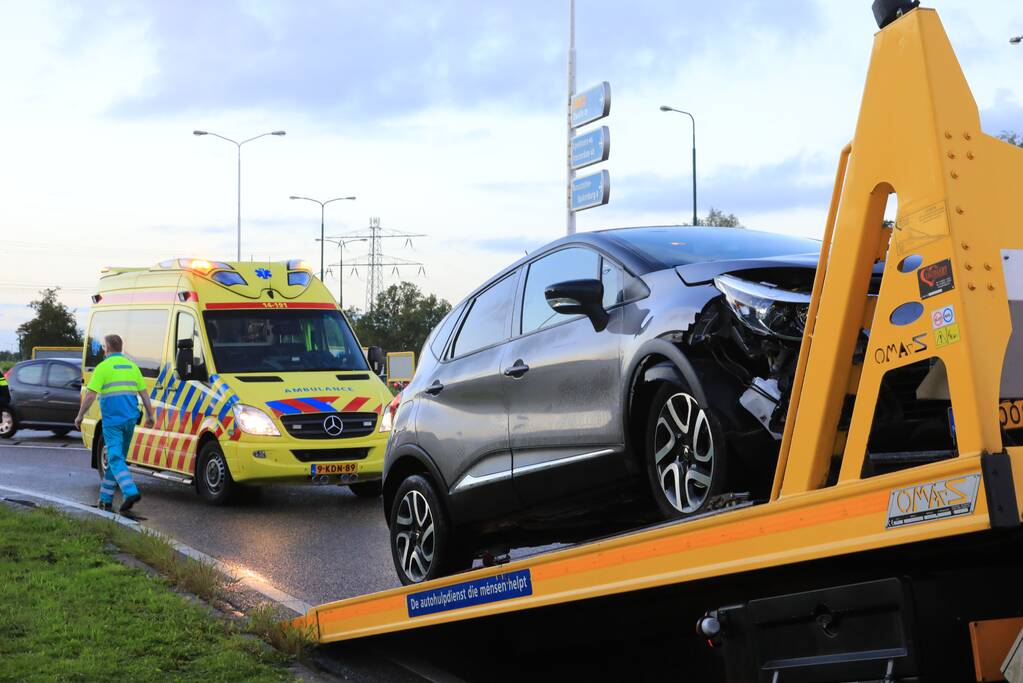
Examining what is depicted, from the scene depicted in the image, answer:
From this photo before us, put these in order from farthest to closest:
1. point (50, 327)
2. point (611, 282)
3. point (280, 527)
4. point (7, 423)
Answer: point (50, 327), point (7, 423), point (280, 527), point (611, 282)

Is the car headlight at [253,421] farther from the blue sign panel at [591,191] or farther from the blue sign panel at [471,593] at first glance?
the blue sign panel at [591,191]

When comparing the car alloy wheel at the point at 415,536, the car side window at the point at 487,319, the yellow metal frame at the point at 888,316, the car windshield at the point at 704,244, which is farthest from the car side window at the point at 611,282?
the car alloy wheel at the point at 415,536

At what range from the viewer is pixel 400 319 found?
5984 cm

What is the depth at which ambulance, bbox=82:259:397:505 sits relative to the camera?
40.6 ft

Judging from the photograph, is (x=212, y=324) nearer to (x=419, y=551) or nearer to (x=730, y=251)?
(x=419, y=551)

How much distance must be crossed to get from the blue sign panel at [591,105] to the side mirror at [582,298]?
20.0 metres

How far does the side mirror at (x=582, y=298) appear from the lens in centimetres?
497

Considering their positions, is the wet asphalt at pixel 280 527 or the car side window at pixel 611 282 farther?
the wet asphalt at pixel 280 527

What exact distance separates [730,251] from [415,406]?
2.40 meters

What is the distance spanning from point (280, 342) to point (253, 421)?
51.2 inches

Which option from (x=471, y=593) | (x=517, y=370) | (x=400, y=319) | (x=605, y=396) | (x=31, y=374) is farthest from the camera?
(x=400, y=319)

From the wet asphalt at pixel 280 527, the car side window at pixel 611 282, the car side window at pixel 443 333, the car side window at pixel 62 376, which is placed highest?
the car side window at pixel 611 282

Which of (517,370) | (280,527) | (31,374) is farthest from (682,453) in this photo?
(31,374)

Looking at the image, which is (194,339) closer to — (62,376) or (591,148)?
(62,376)
